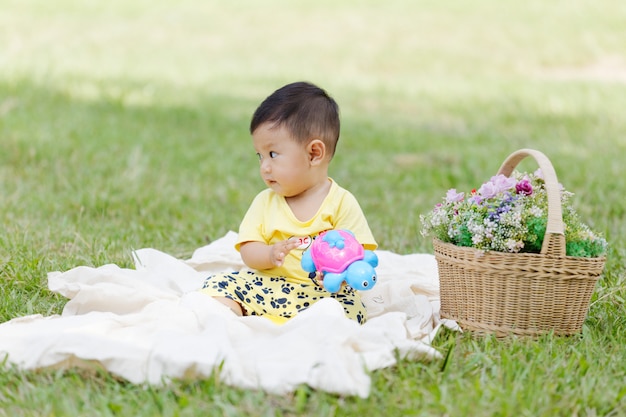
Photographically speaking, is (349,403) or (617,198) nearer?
(349,403)

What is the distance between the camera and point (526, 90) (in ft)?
36.7

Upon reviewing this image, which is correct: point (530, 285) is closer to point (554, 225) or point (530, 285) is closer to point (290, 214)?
point (554, 225)

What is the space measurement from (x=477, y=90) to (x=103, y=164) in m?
6.31

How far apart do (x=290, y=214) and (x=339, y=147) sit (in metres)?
4.59

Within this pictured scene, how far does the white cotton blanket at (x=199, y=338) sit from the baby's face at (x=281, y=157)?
1.86 ft

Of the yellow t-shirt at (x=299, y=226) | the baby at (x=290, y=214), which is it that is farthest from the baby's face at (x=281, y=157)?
the yellow t-shirt at (x=299, y=226)

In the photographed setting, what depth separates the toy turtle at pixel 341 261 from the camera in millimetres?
3211

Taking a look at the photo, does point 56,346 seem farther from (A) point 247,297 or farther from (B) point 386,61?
(B) point 386,61

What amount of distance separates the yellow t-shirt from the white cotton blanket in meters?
0.37

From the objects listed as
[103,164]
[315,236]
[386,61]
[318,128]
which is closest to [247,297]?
[315,236]

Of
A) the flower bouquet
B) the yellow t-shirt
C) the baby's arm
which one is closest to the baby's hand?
the baby's arm

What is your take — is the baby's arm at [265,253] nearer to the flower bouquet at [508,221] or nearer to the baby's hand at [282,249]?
the baby's hand at [282,249]

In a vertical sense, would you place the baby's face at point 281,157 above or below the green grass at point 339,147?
above

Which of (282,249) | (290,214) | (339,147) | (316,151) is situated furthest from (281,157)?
(339,147)
